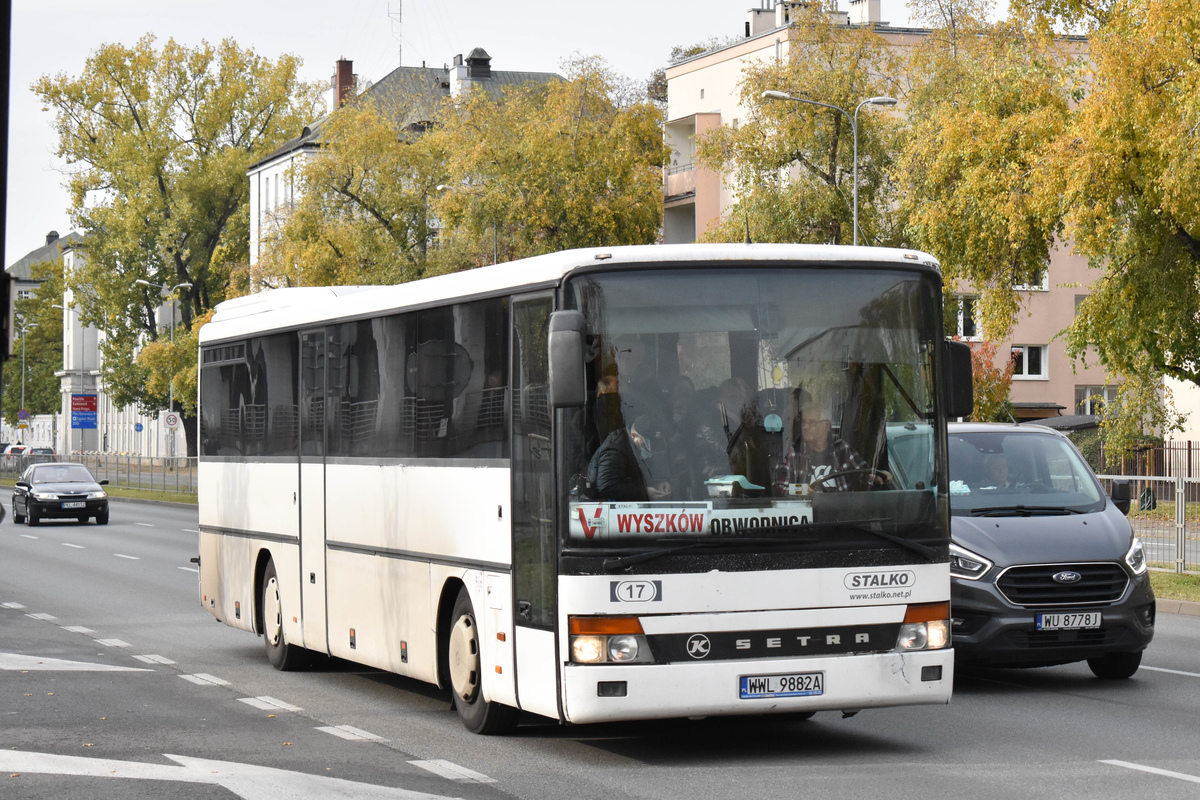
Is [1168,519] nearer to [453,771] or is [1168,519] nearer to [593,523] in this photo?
[593,523]

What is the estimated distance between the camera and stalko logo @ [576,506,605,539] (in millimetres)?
8883

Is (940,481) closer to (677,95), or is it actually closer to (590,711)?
(590,711)

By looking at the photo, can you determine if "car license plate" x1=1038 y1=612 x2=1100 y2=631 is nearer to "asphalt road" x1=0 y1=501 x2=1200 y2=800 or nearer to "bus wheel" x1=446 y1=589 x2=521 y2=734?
"asphalt road" x1=0 y1=501 x2=1200 y2=800

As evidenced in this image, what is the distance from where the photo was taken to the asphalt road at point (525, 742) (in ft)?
28.2

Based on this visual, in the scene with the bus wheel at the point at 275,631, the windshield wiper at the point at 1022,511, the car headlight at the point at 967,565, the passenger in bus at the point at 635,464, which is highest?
the passenger in bus at the point at 635,464

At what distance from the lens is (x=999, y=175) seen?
23047 millimetres

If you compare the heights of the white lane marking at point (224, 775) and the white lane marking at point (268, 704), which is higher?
the white lane marking at point (224, 775)

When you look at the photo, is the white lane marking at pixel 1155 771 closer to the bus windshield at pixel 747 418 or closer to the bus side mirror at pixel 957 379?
the bus windshield at pixel 747 418

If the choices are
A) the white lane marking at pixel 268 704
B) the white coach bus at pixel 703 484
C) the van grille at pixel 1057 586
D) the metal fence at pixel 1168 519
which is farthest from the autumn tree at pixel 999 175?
the white lane marking at pixel 268 704

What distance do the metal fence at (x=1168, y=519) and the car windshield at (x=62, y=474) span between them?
29.4 metres

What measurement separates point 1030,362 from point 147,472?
33.0 metres

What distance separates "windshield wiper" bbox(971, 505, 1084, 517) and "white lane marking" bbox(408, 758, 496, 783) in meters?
4.95

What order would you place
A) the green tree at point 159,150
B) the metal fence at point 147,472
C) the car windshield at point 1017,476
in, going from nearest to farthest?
the car windshield at point 1017,476 → the metal fence at point 147,472 → the green tree at point 159,150

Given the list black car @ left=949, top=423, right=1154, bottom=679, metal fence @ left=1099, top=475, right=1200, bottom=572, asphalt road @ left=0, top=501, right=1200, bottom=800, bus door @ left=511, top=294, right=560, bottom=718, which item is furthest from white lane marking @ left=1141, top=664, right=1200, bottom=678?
metal fence @ left=1099, top=475, right=1200, bottom=572
